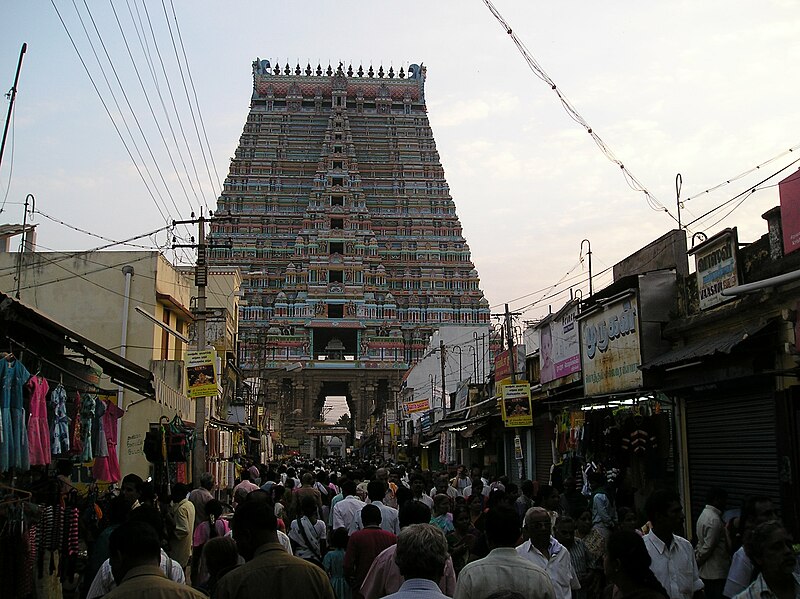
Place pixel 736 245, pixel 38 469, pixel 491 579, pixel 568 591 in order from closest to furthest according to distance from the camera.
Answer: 1. pixel 491 579
2. pixel 568 591
3. pixel 38 469
4. pixel 736 245

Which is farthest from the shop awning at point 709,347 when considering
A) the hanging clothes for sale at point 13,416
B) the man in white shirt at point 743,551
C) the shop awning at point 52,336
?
the hanging clothes for sale at point 13,416

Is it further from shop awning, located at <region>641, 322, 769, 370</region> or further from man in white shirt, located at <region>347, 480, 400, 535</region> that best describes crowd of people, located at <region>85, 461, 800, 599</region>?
shop awning, located at <region>641, 322, 769, 370</region>

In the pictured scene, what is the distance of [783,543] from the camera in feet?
15.0

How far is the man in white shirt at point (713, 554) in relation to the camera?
7.45 metres

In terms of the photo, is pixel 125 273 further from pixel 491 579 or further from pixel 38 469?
pixel 491 579

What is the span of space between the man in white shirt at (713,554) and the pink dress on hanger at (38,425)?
20.2 ft

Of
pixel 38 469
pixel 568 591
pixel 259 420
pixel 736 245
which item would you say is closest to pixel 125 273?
pixel 38 469

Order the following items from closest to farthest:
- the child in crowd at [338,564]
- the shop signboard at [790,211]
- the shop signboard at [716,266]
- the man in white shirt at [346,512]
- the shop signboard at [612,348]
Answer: the child in crowd at [338,564]
the man in white shirt at [346,512]
the shop signboard at [790,211]
the shop signboard at [716,266]
the shop signboard at [612,348]

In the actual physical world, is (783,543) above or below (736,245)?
below

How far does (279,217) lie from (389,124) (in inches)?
610

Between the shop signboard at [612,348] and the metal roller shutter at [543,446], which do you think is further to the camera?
Result: the metal roller shutter at [543,446]

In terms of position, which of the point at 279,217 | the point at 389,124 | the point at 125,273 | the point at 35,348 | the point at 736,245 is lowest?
the point at 35,348

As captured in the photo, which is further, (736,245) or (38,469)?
(736,245)

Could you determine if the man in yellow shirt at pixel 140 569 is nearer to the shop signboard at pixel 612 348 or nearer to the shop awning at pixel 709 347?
the shop awning at pixel 709 347
